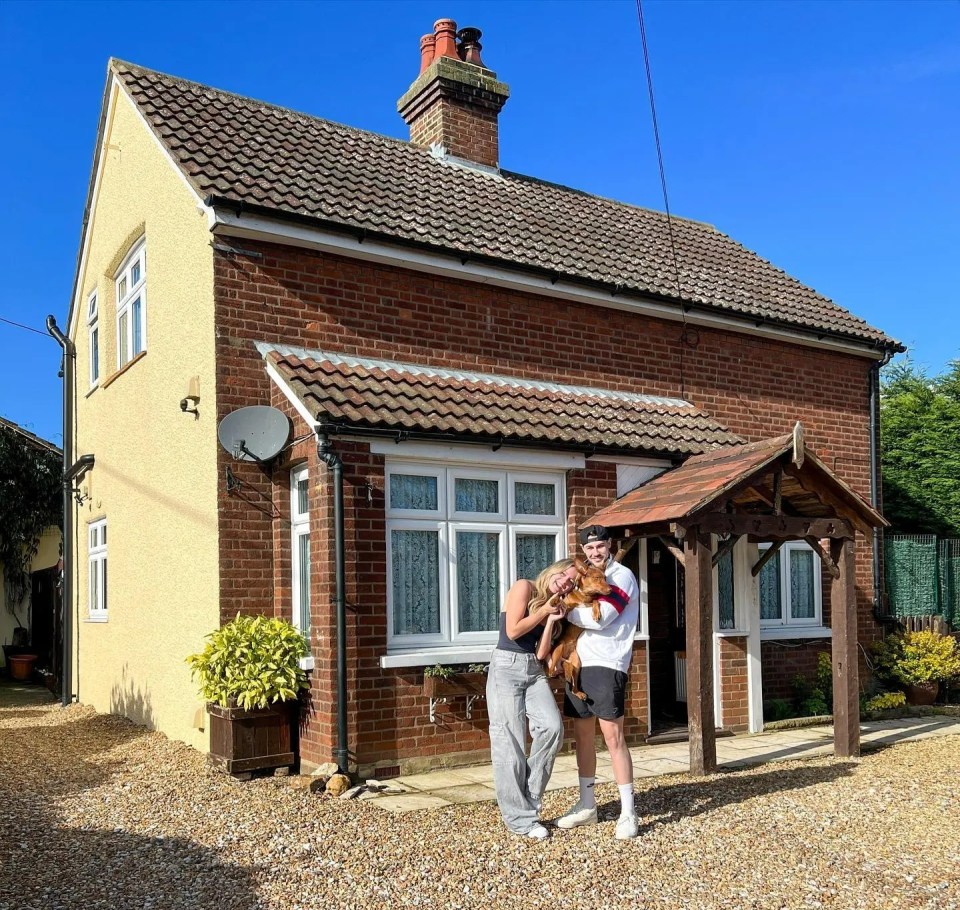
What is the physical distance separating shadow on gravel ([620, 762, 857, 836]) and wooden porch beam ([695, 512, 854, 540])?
1989mm

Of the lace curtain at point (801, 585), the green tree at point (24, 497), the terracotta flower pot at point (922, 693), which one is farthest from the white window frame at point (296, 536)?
the green tree at point (24, 497)

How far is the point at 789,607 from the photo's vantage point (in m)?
12.4

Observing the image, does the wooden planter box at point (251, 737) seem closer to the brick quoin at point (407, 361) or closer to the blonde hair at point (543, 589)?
the brick quoin at point (407, 361)

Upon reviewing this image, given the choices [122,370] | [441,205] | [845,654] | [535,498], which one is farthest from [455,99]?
[845,654]

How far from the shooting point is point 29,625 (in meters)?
20.4

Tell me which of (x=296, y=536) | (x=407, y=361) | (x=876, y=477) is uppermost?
(x=407, y=361)

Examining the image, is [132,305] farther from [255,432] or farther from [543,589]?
[543,589]

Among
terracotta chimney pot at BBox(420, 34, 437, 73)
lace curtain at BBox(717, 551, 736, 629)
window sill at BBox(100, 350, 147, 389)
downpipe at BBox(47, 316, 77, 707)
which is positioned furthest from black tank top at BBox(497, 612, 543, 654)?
terracotta chimney pot at BBox(420, 34, 437, 73)

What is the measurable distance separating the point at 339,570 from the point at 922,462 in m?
14.3

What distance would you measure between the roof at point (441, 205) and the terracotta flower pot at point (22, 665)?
38.8 feet

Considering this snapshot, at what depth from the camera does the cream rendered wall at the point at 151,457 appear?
9383mm

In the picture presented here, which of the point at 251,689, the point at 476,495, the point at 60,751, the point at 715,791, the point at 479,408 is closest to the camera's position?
the point at 715,791

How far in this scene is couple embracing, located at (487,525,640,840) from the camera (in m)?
6.27

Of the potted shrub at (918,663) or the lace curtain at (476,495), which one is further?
the potted shrub at (918,663)
